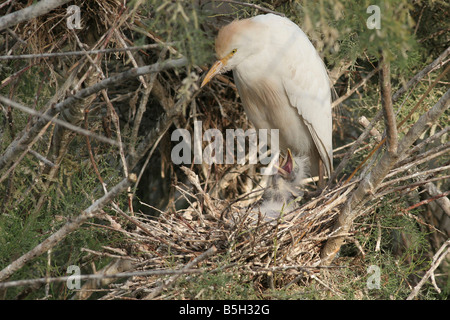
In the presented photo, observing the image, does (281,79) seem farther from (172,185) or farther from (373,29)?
(373,29)

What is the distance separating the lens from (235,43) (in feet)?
7.02

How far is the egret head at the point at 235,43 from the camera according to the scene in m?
2.12

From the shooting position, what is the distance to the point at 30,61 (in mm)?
2098

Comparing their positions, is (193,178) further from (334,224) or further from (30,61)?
(30,61)

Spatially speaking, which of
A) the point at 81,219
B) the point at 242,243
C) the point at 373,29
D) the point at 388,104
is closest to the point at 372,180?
the point at 388,104

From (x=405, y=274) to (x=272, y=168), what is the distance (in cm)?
79

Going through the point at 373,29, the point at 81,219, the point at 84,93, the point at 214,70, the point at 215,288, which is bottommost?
the point at 215,288

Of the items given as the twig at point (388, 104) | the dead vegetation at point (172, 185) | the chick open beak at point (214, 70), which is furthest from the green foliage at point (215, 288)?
the chick open beak at point (214, 70)

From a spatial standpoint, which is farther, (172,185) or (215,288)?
(172,185)

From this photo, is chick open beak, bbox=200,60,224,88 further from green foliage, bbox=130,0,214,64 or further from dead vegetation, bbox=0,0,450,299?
green foliage, bbox=130,0,214,64

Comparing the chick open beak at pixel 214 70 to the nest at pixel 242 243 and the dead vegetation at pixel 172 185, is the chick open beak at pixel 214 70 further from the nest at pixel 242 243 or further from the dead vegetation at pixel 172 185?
the nest at pixel 242 243

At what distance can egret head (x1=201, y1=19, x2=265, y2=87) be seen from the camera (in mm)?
2117

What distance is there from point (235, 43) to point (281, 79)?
1.00 ft
